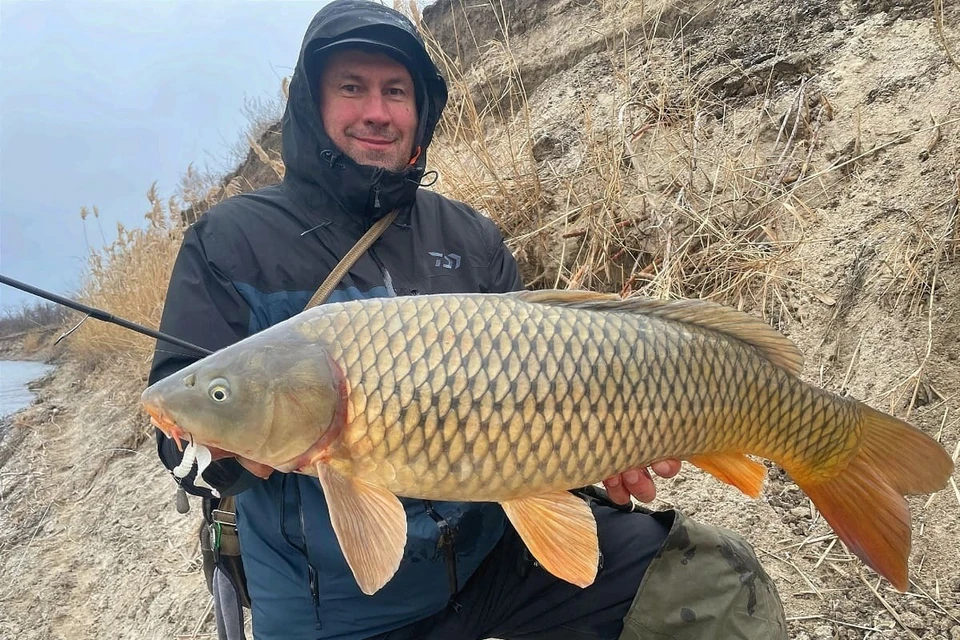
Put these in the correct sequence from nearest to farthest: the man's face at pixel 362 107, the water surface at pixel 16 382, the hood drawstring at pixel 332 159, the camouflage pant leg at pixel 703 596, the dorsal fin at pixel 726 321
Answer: the dorsal fin at pixel 726 321
the camouflage pant leg at pixel 703 596
the hood drawstring at pixel 332 159
the man's face at pixel 362 107
the water surface at pixel 16 382

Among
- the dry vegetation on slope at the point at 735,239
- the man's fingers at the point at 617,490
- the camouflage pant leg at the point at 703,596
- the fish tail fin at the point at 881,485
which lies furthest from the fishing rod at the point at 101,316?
the dry vegetation on slope at the point at 735,239

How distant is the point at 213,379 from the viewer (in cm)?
96

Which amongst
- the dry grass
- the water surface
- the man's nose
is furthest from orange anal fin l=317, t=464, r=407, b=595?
the water surface

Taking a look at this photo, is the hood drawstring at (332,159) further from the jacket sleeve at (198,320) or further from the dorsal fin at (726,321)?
the dorsal fin at (726,321)

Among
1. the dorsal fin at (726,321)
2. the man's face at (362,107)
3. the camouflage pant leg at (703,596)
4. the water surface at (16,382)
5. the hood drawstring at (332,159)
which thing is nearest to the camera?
the dorsal fin at (726,321)

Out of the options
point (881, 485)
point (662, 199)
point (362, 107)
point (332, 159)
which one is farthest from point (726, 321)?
point (662, 199)

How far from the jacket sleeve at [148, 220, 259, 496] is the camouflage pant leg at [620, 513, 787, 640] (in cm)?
93

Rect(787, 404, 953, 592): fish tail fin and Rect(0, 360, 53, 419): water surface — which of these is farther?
Rect(0, 360, 53, 419): water surface

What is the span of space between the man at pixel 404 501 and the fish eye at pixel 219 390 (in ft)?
0.71

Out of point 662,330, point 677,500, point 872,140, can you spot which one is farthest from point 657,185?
point 662,330

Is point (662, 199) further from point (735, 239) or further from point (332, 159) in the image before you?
point (332, 159)

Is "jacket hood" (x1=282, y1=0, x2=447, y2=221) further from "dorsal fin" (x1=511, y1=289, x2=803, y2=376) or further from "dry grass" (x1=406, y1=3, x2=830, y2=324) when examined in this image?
"dry grass" (x1=406, y1=3, x2=830, y2=324)

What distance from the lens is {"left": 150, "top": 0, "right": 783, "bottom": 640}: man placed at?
4.11ft

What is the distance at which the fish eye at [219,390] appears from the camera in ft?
3.14
